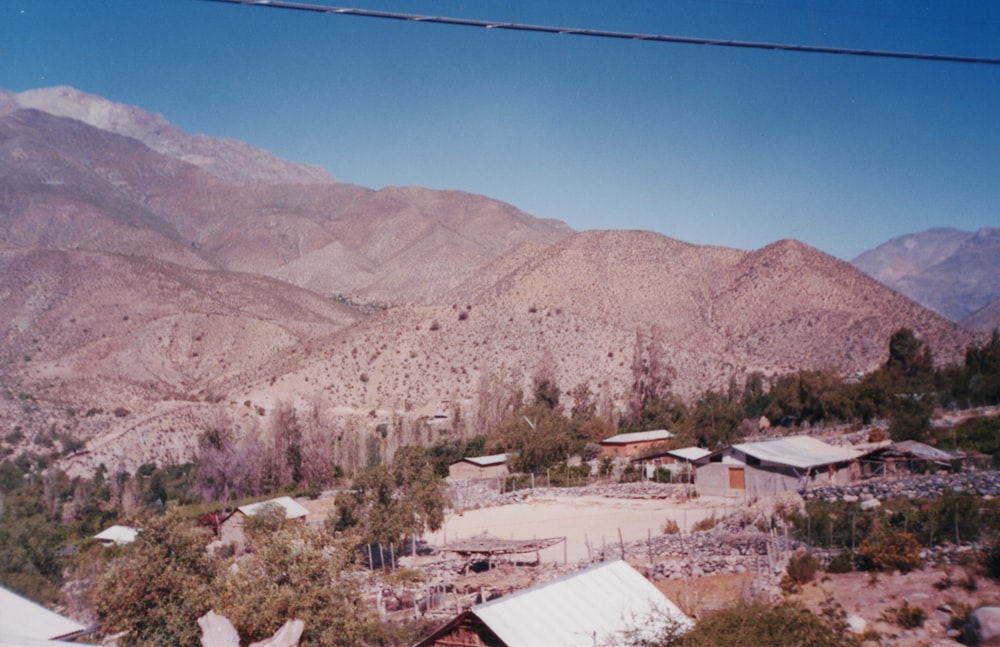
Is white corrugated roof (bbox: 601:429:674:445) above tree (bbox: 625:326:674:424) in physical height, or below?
below

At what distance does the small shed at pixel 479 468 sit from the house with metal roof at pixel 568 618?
122 ft

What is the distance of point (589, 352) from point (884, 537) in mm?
65267

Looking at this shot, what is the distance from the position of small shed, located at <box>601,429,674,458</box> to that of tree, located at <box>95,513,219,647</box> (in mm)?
39699

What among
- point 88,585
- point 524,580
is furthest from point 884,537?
point 88,585

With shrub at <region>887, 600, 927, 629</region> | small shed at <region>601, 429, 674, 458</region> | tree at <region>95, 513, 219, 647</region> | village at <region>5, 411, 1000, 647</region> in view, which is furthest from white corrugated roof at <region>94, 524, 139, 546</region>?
shrub at <region>887, 600, 927, 629</region>

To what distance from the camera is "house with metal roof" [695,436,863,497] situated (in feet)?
116

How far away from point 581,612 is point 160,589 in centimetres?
890

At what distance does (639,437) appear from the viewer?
55688 mm

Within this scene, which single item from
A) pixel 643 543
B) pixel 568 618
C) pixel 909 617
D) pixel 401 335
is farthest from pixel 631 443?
pixel 568 618

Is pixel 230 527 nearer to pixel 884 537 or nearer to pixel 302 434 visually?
pixel 302 434

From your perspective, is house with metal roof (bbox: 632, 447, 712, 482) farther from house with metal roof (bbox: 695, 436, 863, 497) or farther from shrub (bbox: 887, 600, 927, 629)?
shrub (bbox: 887, 600, 927, 629)

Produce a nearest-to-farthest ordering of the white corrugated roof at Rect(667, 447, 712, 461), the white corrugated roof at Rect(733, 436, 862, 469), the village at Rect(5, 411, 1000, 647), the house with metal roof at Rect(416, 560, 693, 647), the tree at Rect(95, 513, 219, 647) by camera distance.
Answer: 1. the house with metal roof at Rect(416, 560, 693, 647)
2. the village at Rect(5, 411, 1000, 647)
3. the tree at Rect(95, 513, 219, 647)
4. the white corrugated roof at Rect(733, 436, 862, 469)
5. the white corrugated roof at Rect(667, 447, 712, 461)

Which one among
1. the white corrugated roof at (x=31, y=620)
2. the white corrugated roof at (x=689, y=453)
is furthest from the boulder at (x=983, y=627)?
the white corrugated roof at (x=689, y=453)

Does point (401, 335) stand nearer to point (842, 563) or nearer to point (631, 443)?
point (631, 443)
